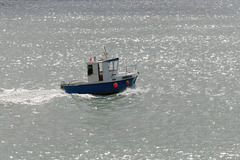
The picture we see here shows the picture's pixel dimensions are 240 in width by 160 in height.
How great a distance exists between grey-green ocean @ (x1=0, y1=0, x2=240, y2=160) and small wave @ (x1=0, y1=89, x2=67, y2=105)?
115 millimetres

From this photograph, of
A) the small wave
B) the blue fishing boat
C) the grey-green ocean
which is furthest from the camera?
the blue fishing boat

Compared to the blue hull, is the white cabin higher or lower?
higher

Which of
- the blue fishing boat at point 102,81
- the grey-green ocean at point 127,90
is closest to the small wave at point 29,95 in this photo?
the grey-green ocean at point 127,90

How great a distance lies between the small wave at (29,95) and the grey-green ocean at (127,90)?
12 cm

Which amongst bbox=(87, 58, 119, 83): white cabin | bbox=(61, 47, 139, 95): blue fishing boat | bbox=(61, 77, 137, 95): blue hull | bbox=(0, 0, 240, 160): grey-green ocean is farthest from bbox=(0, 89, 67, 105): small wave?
bbox=(87, 58, 119, 83): white cabin

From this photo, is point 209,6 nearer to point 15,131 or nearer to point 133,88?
point 133,88

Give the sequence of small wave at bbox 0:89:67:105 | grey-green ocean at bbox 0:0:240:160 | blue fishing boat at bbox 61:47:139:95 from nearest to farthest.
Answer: grey-green ocean at bbox 0:0:240:160
small wave at bbox 0:89:67:105
blue fishing boat at bbox 61:47:139:95

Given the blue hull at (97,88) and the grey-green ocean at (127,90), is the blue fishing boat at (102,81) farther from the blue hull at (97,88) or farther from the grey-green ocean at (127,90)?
the grey-green ocean at (127,90)

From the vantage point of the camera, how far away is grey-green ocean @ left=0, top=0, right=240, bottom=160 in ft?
131

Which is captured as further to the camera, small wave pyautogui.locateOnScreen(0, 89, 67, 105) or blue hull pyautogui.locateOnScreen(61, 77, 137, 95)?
blue hull pyautogui.locateOnScreen(61, 77, 137, 95)

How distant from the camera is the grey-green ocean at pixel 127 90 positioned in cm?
3994

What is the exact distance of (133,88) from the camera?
2165 inches

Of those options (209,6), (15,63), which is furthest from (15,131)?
(209,6)

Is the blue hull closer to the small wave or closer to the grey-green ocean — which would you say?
the grey-green ocean
